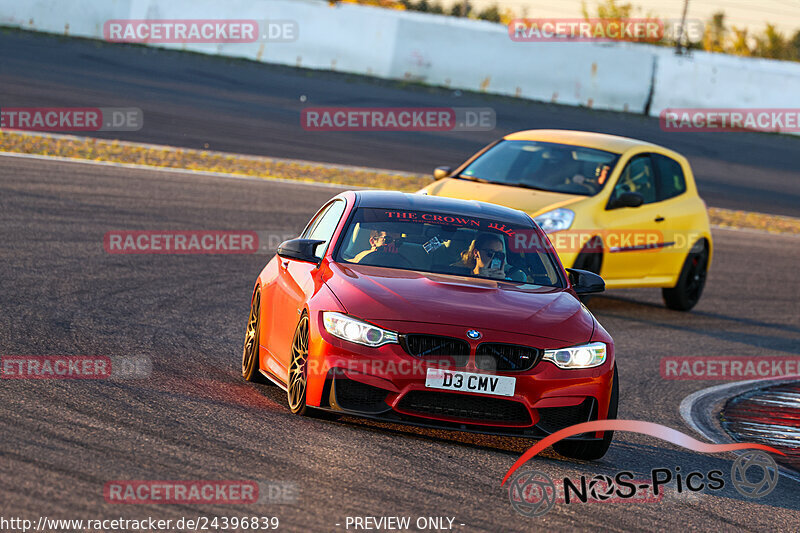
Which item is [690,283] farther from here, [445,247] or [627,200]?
[445,247]

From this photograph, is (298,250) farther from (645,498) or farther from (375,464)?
(645,498)

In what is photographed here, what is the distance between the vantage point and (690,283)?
49.7 feet

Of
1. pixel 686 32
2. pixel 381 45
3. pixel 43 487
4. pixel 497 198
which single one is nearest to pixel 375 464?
pixel 43 487

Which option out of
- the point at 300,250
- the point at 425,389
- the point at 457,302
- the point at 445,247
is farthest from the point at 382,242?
the point at 425,389

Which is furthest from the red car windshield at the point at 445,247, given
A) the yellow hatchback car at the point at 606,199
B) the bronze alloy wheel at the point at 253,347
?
the yellow hatchback car at the point at 606,199

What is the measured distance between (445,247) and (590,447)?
174cm

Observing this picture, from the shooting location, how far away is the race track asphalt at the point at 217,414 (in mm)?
5859

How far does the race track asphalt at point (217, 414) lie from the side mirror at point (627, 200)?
126cm

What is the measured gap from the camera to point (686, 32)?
122 feet

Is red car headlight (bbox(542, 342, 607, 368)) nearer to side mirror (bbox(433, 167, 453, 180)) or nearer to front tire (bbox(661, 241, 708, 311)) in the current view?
side mirror (bbox(433, 167, 453, 180))

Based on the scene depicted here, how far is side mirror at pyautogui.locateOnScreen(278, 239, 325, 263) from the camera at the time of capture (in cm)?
804


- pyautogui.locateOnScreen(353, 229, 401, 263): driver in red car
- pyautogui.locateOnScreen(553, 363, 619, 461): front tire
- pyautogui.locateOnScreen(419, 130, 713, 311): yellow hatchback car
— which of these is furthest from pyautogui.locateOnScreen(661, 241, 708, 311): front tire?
pyautogui.locateOnScreen(553, 363, 619, 461): front tire

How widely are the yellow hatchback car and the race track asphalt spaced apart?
585 mm

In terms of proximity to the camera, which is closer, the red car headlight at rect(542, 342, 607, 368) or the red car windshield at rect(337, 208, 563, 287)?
the red car headlight at rect(542, 342, 607, 368)
